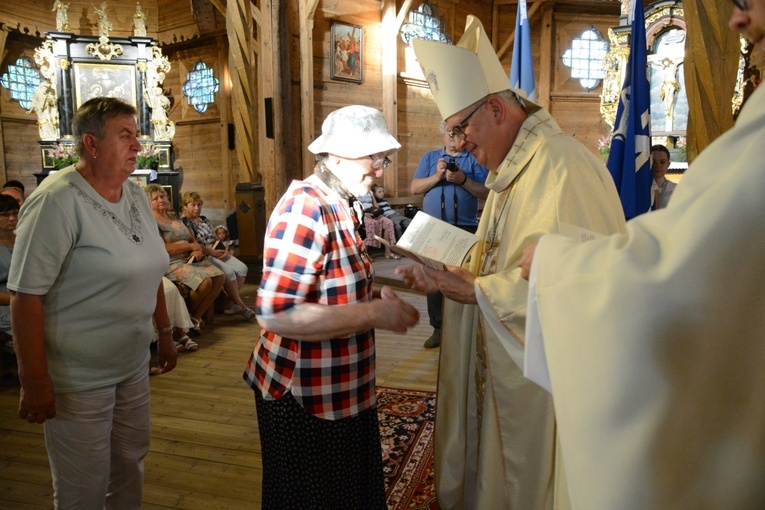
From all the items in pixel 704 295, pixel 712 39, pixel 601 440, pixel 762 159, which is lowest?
pixel 601 440

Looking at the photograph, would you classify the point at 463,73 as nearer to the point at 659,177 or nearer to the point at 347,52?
the point at 659,177

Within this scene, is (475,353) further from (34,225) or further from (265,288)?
(34,225)

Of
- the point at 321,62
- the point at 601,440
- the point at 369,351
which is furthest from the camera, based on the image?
the point at 321,62

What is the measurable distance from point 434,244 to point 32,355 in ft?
4.03

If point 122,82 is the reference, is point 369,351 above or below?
below

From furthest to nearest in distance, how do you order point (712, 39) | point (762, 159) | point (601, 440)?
point (712, 39) → point (601, 440) → point (762, 159)

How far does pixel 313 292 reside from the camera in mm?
1506

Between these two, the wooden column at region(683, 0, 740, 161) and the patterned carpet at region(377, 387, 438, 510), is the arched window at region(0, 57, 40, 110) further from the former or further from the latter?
the wooden column at region(683, 0, 740, 161)

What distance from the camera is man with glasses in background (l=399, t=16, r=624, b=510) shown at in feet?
5.38

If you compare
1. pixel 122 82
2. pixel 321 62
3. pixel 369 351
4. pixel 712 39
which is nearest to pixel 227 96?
pixel 122 82

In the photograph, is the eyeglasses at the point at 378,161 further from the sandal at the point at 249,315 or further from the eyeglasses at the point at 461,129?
the sandal at the point at 249,315

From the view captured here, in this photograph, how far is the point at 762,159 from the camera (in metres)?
0.69

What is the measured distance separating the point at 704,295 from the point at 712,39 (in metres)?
2.89

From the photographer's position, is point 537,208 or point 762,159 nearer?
point 762,159
